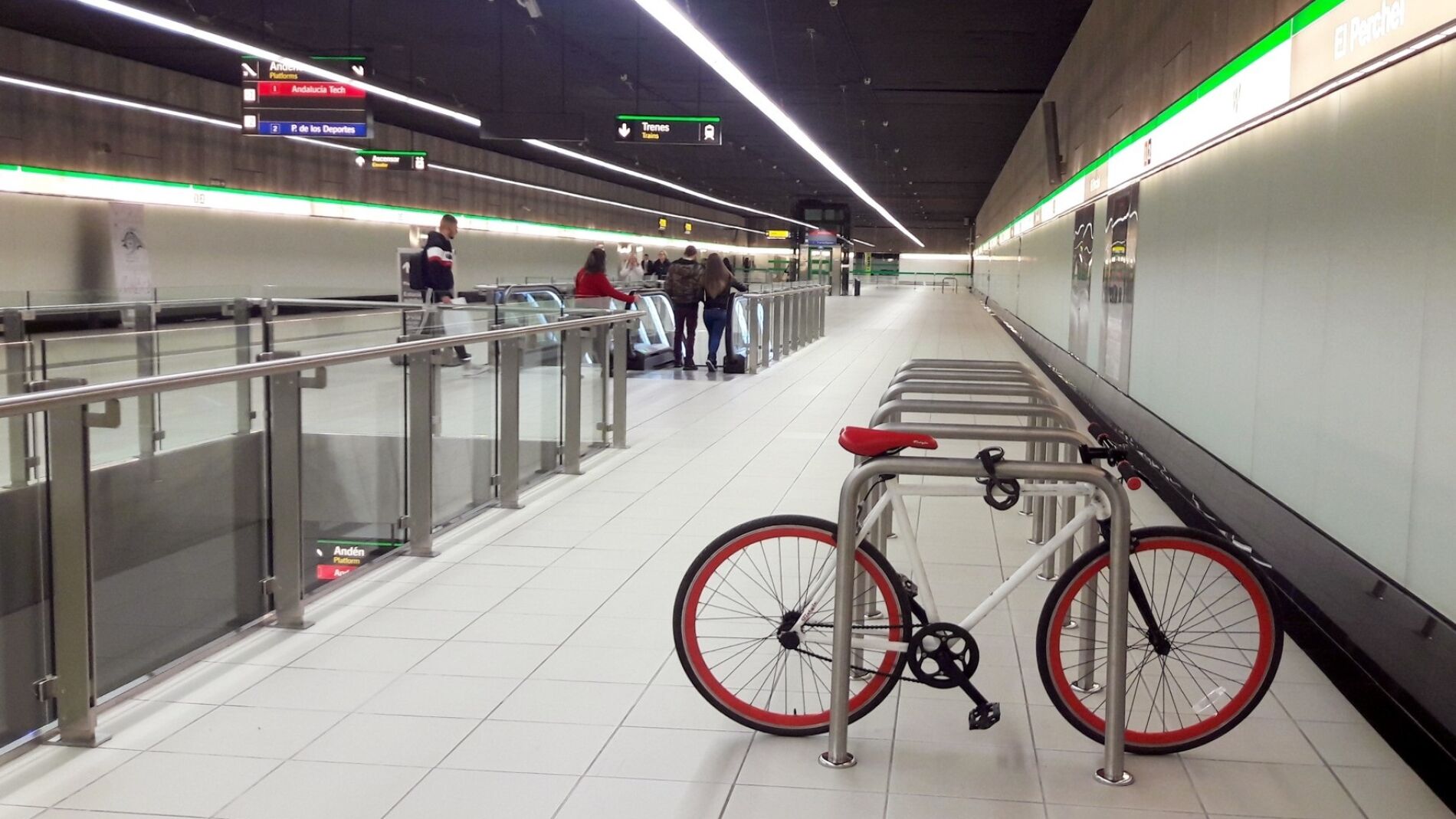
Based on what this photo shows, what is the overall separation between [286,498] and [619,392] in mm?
3702

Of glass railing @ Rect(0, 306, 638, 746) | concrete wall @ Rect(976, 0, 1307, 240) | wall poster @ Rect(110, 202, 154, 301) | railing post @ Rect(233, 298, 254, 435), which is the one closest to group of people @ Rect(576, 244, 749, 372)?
concrete wall @ Rect(976, 0, 1307, 240)

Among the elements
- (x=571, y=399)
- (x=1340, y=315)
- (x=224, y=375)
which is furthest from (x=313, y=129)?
(x=1340, y=315)

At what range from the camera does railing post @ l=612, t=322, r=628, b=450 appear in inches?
294

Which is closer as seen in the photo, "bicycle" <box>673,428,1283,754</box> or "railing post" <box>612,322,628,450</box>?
"bicycle" <box>673,428,1283,754</box>

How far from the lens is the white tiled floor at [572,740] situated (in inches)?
103

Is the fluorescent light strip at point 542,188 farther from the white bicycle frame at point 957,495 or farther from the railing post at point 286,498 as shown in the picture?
the white bicycle frame at point 957,495

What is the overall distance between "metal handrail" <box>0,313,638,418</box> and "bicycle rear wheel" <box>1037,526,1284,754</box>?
2.30 meters

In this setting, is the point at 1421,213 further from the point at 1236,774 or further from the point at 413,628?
the point at 413,628

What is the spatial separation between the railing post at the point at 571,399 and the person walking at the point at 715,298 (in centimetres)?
548

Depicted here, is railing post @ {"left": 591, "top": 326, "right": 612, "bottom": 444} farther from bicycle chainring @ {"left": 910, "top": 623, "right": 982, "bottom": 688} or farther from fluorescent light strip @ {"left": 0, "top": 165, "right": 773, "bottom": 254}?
fluorescent light strip @ {"left": 0, "top": 165, "right": 773, "bottom": 254}

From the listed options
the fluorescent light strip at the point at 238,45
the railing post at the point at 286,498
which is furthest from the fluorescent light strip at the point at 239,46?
the railing post at the point at 286,498

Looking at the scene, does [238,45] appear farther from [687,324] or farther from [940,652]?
[940,652]

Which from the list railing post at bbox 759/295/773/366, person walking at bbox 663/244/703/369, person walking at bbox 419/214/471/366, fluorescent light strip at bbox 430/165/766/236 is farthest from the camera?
fluorescent light strip at bbox 430/165/766/236

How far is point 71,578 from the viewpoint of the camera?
9.62 ft
